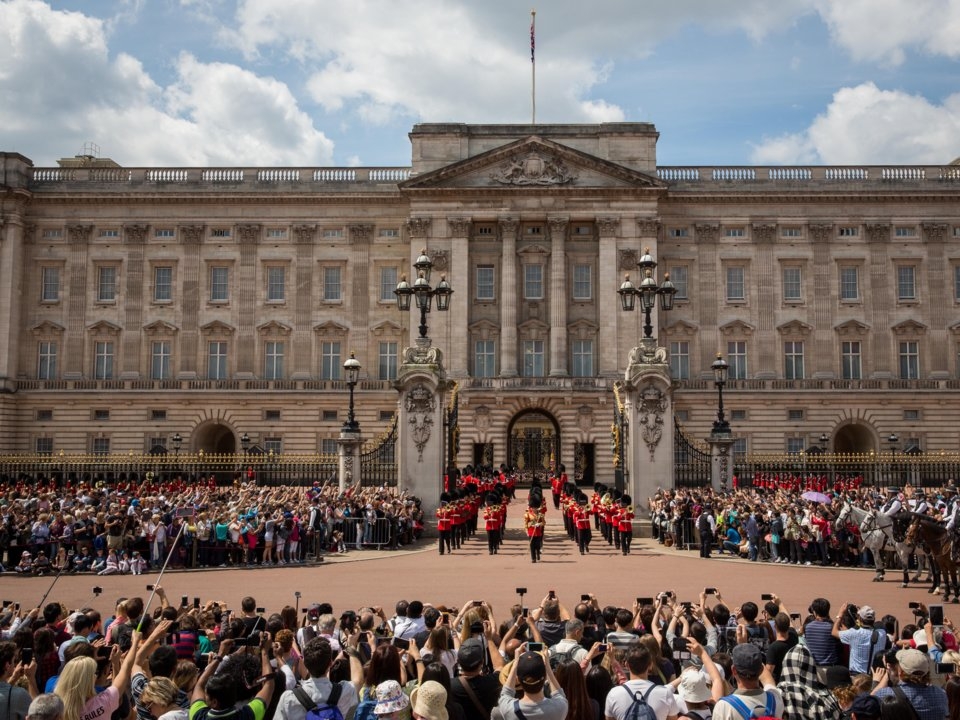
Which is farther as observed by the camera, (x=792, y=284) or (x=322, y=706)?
(x=792, y=284)

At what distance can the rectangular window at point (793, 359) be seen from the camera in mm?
55812

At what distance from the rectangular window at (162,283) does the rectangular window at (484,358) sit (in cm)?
1953

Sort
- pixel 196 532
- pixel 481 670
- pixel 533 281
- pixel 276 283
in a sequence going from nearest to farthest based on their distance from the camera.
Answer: pixel 481 670 < pixel 196 532 < pixel 533 281 < pixel 276 283

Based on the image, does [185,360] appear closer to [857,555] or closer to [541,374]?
[541,374]

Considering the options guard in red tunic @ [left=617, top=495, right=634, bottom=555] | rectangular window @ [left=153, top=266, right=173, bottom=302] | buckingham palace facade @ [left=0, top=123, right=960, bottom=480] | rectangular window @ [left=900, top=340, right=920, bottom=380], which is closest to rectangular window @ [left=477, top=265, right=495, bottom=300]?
buckingham palace facade @ [left=0, top=123, right=960, bottom=480]

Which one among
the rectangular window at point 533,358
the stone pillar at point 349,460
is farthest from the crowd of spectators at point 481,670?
the rectangular window at point 533,358

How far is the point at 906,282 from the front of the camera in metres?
56.3

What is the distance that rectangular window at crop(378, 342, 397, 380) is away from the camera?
2221 inches

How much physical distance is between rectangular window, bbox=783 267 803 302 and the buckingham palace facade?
9 cm

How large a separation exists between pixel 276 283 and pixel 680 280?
25029mm

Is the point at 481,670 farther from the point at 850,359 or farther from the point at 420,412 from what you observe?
the point at 850,359

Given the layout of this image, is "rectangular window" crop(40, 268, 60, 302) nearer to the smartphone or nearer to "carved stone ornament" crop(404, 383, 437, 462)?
"carved stone ornament" crop(404, 383, 437, 462)

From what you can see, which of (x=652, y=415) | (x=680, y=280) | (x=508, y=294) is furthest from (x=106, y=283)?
(x=652, y=415)

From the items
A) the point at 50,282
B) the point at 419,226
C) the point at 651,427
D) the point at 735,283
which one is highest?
the point at 419,226
